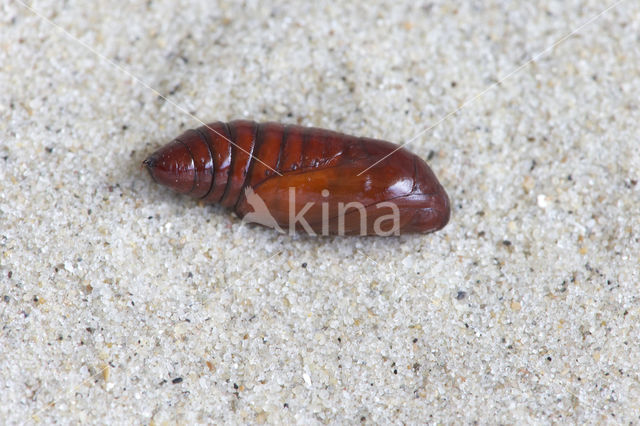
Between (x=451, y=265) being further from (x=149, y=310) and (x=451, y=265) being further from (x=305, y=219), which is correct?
(x=149, y=310)

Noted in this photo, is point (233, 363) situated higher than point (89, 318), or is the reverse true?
point (89, 318)

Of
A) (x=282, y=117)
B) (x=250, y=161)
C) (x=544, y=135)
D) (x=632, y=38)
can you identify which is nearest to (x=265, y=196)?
(x=250, y=161)

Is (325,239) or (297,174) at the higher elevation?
(297,174)

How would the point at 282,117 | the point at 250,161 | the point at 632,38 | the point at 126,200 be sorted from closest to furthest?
the point at 250,161
the point at 126,200
the point at 282,117
the point at 632,38

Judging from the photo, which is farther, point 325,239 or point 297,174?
point 325,239
